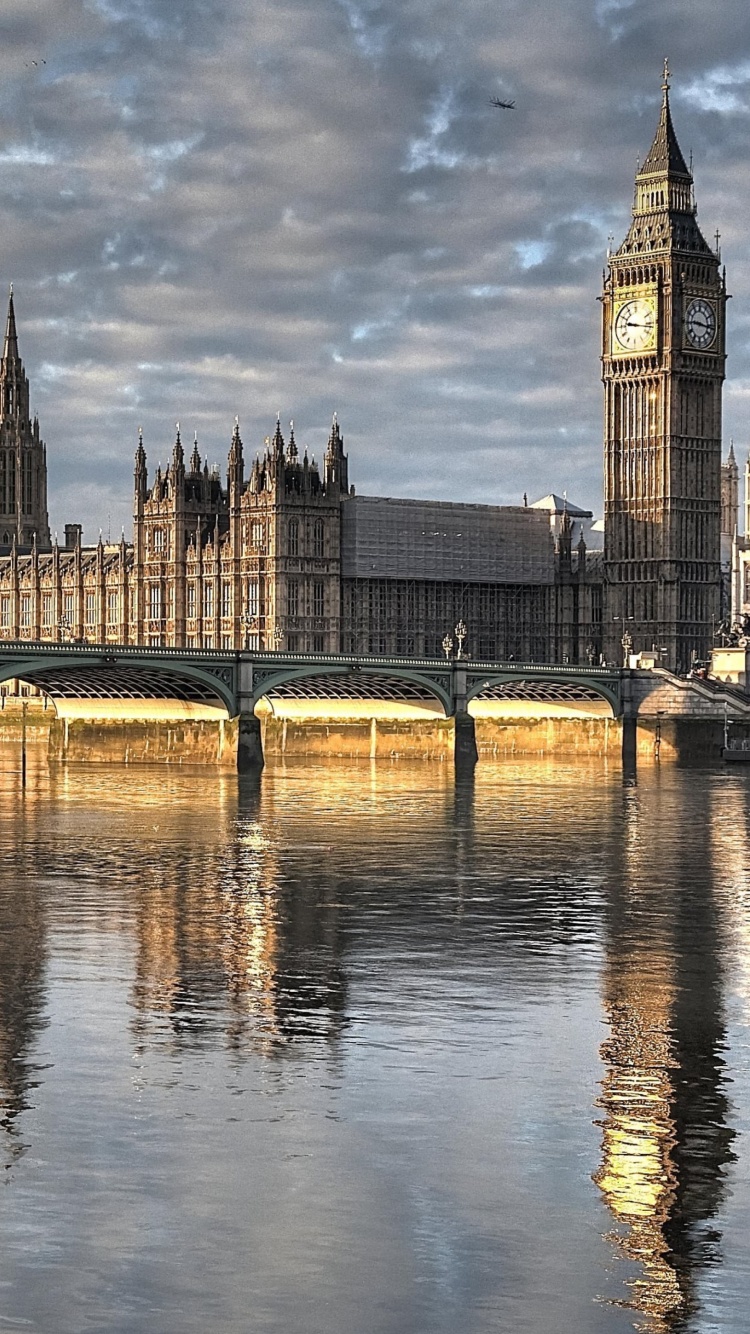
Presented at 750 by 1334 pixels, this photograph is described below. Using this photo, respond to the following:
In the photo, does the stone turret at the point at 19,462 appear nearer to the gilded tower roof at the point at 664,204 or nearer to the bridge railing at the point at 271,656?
the gilded tower roof at the point at 664,204

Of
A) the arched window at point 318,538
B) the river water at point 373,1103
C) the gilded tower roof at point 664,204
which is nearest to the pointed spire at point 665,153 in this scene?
the gilded tower roof at point 664,204

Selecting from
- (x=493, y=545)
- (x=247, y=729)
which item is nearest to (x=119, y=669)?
(x=247, y=729)

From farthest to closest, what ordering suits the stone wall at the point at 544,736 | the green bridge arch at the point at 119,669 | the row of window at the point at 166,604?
the row of window at the point at 166,604, the stone wall at the point at 544,736, the green bridge arch at the point at 119,669

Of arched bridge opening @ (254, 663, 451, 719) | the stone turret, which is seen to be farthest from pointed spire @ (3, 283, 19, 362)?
arched bridge opening @ (254, 663, 451, 719)

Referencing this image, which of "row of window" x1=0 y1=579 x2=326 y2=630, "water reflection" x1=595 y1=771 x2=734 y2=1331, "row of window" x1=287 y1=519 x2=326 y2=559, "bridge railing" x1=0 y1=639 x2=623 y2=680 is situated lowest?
"water reflection" x1=595 y1=771 x2=734 y2=1331

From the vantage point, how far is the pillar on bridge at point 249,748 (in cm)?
9631

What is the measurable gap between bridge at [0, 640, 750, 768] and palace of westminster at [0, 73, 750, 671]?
21.2 metres

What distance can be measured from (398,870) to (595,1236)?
31087 mm

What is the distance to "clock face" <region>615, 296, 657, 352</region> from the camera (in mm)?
149375

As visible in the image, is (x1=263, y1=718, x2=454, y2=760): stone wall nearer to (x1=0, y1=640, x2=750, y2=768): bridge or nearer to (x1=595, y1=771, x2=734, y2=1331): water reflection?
(x1=0, y1=640, x2=750, y2=768): bridge

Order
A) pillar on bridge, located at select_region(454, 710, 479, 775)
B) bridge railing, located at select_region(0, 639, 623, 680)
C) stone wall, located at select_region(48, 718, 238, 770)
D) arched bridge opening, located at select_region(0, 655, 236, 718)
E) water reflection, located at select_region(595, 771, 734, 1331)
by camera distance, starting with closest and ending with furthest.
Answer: water reflection, located at select_region(595, 771, 734, 1331) → bridge railing, located at select_region(0, 639, 623, 680) → arched bridge opening, located at select_region(0, 655, 236, 718) → stone wall, located at select_region(48, 718, 238, 770) → pillar on bridge, located at select_region(454, 710, 479, 775)

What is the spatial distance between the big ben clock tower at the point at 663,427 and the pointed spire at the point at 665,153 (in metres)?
1.01

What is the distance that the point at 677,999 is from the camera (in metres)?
28.8

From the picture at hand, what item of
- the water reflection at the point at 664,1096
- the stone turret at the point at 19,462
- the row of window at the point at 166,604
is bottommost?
the water reflection at the point at 664,1096
